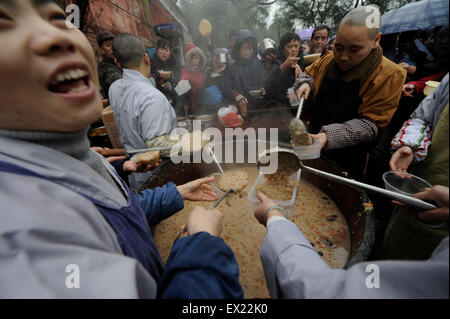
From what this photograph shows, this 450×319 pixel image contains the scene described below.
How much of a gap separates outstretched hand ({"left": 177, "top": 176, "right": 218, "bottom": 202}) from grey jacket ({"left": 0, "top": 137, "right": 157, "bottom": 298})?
114 centimetres

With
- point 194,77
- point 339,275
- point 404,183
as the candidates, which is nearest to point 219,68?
point 194,77

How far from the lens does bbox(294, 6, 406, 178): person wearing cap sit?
6.85 feet

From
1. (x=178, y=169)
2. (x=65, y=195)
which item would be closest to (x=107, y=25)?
(x=178, y=169)

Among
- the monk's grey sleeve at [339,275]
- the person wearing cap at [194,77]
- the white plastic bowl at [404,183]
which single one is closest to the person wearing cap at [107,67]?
the person wearing cap at [194,77]

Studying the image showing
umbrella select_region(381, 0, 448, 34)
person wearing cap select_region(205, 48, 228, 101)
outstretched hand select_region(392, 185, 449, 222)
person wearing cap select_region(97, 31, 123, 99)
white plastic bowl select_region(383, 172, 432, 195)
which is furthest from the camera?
umbrella select_region(381, 0, 448, 34)

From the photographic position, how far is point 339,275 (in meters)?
0.72

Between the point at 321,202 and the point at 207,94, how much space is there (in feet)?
13.6

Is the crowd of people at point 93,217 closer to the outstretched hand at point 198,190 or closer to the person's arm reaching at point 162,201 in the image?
the person's arm reaching at point 162,201

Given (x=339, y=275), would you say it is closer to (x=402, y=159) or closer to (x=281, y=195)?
(x=281, y=195)

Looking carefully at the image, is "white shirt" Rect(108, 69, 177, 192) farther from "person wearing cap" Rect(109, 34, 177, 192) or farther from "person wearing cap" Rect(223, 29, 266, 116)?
"person wearing cap" Rect(223, 29, 266, 116)

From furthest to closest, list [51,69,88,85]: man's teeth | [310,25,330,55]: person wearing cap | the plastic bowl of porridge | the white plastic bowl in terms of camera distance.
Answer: [310,25,330,55]: person wearing cap
the plastic bowl of porridge
the white plastic bowl
[51,69,88,85]: man's teeth

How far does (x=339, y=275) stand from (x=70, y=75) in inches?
55.4

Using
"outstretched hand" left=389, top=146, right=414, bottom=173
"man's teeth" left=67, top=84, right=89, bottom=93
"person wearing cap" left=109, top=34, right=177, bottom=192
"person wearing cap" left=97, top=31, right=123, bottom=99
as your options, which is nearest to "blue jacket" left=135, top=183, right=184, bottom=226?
"person wearing cap" left=109, top=34, right=177, bottom=192

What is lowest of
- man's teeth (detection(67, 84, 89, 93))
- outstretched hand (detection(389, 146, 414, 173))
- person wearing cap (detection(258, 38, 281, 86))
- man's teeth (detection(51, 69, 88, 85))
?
outstretched hand (detection(389, 146, 414, 173))
